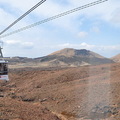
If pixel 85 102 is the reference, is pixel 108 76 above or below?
above

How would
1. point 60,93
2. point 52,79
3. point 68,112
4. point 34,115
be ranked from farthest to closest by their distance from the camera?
point 52,79, point 60,93, point 68,112, point 34,115

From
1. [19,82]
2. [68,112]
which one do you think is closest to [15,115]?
[68,112]

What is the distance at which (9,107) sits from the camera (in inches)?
567

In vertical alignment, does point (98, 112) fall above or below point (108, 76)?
below

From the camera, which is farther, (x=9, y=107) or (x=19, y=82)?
(x=19, y=82)

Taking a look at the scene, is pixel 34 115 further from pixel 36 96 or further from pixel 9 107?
pixel 36 96

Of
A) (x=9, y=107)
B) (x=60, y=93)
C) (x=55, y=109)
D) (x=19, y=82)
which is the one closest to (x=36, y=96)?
(x=60, y=93)

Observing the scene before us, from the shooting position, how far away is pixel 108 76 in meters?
24.0

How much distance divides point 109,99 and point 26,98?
26.8ft

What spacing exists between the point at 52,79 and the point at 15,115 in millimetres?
16225

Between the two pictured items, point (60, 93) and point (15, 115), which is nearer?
point (15, 115)

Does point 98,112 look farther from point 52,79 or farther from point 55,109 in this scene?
point 52,79

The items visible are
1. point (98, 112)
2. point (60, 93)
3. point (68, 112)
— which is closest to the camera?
point (98, 112)

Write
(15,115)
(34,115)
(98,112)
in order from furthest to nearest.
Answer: (98,112) → (34,115) → (15,115)
